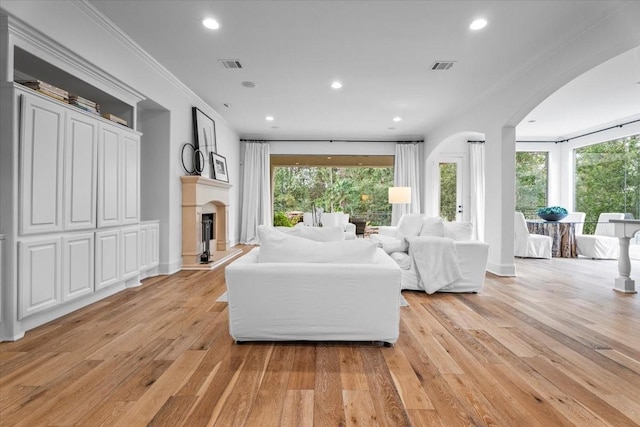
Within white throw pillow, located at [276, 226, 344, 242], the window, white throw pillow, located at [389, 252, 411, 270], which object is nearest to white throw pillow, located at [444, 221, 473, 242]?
white throw pillow, located at [389, 252, 411, 270]

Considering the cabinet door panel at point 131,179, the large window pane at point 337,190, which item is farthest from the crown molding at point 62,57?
the large window pane at point 337,190

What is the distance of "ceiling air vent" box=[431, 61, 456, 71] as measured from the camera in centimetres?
403

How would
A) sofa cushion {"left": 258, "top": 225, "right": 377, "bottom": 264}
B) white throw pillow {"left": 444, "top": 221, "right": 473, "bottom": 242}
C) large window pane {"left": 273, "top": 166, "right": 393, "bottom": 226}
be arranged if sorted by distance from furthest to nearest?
large window pane {"left": 273, "top": 166, "right": 393, "bottom": 226}
white throw pillow {"left": 444, "top": 221, "right": 473, "bottom": 242}
sofa cushion {"left": 258, "top": 225, "right": 377, "bottom": 264}

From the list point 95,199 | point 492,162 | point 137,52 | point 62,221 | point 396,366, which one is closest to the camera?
point 396,366

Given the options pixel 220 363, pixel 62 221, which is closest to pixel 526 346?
pixel 220 363

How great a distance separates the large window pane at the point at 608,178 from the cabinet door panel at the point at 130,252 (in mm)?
7884

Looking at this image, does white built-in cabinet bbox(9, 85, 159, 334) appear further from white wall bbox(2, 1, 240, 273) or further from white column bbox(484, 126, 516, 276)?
white column bbox(484, 126, 516, 276)

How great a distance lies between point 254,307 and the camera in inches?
89.0

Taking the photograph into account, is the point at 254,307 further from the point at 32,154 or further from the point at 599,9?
the point at 599,9

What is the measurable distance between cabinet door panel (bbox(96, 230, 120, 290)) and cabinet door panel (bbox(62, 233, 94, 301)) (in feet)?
0.30

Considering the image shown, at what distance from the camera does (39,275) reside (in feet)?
8.32

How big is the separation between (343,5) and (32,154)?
9.03 feet

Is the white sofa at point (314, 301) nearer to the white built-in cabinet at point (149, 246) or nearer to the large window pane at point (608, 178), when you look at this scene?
the white built-in cabinet at point (149, 246)

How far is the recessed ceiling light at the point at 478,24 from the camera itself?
311 cm
